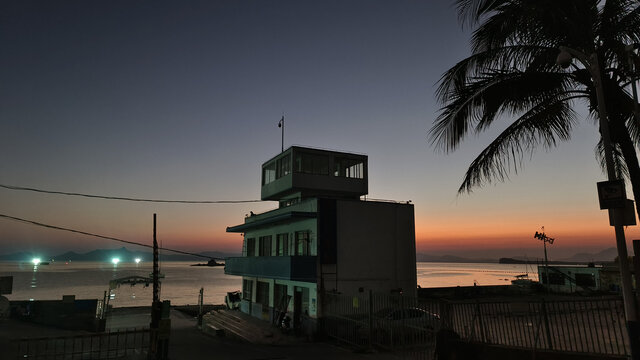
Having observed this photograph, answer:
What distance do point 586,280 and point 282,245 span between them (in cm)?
4251

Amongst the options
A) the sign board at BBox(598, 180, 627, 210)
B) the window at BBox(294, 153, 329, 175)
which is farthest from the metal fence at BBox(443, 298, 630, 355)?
the window at BBox(294, 153, 329, 175)

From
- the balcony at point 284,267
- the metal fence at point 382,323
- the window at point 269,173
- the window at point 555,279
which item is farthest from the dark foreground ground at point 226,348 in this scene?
the window at point 555,279

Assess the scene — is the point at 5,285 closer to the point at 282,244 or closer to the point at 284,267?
the point at 284,267

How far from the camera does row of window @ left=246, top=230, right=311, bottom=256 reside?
91.2 feet

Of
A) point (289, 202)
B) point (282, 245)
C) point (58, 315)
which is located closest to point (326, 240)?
point (282, 245)

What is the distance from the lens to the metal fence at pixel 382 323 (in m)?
17.6

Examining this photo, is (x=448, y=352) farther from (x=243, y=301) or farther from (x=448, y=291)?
(x=448, y=291)

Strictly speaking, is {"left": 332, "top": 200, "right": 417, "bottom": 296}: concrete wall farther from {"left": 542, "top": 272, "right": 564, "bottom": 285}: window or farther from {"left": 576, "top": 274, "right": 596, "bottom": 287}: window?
{"left": 542, "top": 272, "right": 564, "bottom": 285}: window

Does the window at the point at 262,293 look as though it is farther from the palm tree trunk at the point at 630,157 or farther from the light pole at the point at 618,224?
the palm tree trunk at the point at 630,157

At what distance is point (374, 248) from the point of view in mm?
27547

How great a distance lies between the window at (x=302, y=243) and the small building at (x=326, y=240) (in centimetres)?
7

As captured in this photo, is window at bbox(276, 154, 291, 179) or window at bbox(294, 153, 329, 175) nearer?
window at bbox(294, 153, 329, 175)

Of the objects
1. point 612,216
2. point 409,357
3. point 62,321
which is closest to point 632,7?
point 612,216

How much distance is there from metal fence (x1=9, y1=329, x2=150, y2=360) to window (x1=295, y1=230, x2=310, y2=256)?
10.3 m
